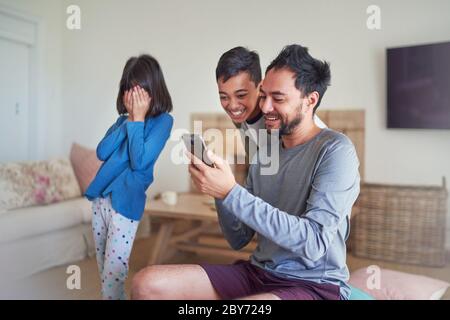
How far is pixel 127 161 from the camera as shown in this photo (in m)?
0.89

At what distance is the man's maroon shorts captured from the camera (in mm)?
843

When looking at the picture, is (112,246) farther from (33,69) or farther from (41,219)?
(33,69)

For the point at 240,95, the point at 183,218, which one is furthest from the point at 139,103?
the point at 183,218

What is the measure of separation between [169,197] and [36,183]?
824mm

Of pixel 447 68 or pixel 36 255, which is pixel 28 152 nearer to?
pixel 36 255

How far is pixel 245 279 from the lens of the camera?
934 mm

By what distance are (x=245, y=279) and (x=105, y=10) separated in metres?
0.74

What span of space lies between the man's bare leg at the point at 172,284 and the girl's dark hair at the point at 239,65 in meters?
0.41

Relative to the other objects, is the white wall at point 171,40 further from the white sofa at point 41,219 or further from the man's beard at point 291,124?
the white sofa at point 41,219

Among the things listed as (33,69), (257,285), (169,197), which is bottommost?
(257,285)

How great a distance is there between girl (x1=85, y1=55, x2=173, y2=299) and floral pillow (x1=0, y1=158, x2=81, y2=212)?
1.14 meters

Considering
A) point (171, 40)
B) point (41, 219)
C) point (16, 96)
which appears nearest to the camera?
point (171, 40)

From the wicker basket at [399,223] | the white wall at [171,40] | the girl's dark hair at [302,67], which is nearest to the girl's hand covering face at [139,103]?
the white wall at [171,40]

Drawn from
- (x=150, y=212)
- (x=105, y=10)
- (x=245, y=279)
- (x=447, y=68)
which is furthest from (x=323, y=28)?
(x=447, y=68)
